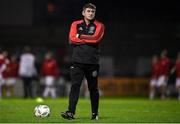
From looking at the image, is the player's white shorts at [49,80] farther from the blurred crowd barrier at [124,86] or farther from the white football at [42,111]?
the white football at [42,111]

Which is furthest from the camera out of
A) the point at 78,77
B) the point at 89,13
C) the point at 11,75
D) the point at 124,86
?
the point at 124,86

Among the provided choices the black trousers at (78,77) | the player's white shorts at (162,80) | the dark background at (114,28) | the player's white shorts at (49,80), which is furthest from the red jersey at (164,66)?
the black trousers at (78,77)

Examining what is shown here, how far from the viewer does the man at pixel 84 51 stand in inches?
640

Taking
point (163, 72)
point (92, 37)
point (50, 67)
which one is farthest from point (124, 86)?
point (92, 37)

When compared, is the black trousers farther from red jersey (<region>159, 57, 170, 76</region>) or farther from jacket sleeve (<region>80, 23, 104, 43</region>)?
red jersey (<region>159, 57, 170, 76</region>)

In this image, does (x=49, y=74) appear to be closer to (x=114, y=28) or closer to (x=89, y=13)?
(x=114, y=28)

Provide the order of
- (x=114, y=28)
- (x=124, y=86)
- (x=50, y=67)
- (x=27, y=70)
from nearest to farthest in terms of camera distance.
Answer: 1. (x=27, y=70)
2. (x=50, y=67)
3. (x=124, y=86)
4. (x=114, y=28)

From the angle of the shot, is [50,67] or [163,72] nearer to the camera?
[163,72]

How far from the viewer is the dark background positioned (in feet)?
144

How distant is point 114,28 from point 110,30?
0.28 m

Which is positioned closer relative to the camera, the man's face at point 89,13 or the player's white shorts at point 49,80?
the man's face at point 89,13

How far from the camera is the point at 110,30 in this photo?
4544 cm

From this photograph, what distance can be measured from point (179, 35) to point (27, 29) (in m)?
9.41

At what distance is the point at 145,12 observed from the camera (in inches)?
1757
